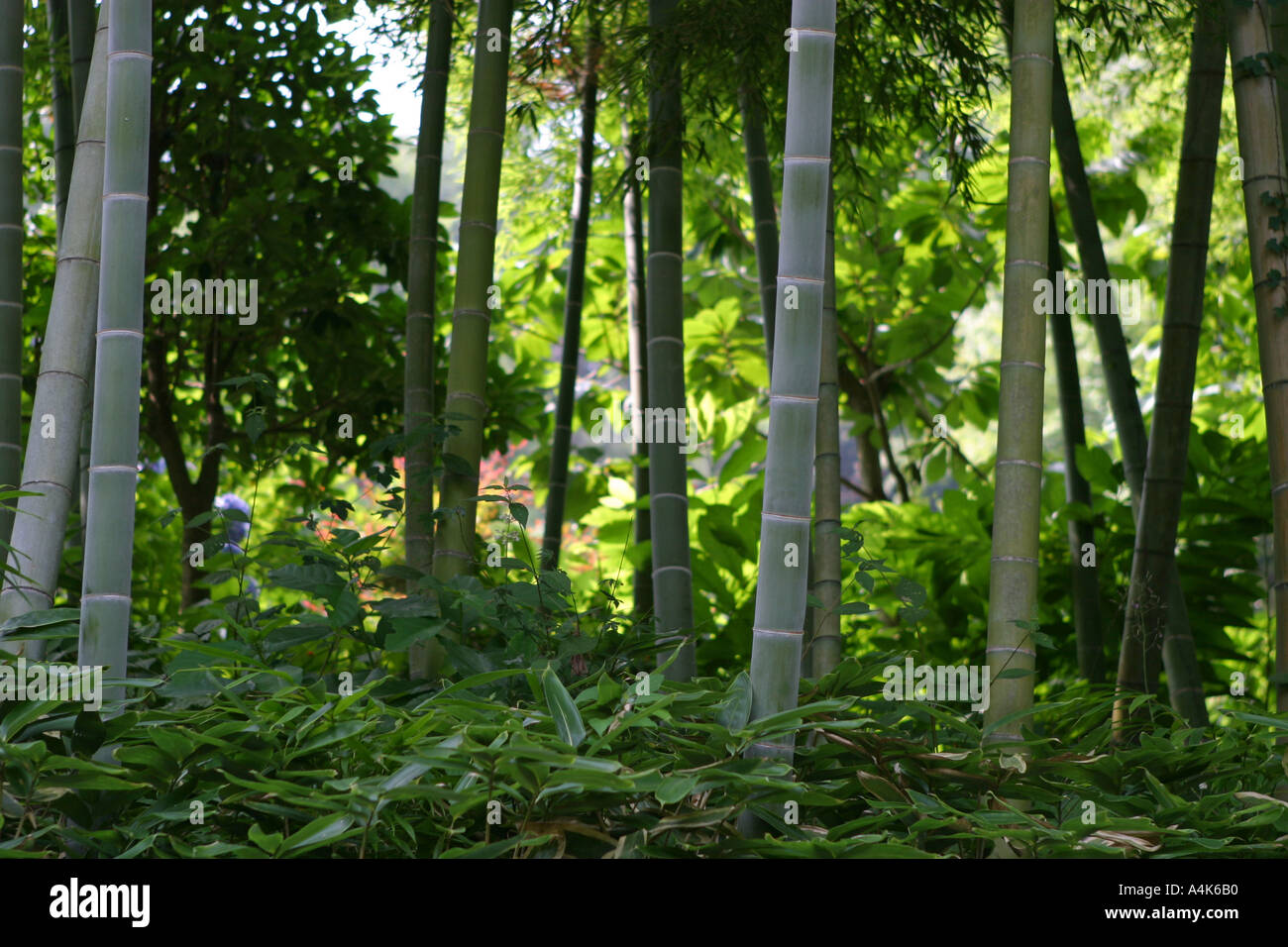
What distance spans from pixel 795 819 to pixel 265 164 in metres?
2.97

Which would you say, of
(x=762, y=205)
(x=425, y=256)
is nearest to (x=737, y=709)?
(x=425, y=256)

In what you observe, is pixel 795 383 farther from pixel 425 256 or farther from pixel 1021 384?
pixel 425 256

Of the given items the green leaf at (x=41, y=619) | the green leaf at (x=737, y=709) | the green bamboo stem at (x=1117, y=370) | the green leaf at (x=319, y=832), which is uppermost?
the green bamboo stem at (x=1117, y=370)

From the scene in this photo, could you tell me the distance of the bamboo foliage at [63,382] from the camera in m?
1.99

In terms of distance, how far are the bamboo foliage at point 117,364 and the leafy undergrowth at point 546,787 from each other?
0.17 metres

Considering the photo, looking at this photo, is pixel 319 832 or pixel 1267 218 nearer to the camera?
pixel 319 832

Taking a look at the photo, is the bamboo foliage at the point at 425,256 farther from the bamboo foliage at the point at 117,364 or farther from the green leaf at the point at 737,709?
the green leaf at the point at 737,709

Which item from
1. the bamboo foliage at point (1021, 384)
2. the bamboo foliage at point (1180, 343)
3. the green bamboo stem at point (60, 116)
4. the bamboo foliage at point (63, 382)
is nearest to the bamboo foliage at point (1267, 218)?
the bamboo foliage at point (1180, 343)

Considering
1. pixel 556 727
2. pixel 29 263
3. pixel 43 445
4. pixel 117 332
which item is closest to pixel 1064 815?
pixel 556 727

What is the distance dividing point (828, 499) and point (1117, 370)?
3.68 ft

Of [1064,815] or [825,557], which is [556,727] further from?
[825,557]

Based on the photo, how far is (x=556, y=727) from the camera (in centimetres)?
156

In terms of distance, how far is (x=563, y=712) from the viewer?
1.56m
